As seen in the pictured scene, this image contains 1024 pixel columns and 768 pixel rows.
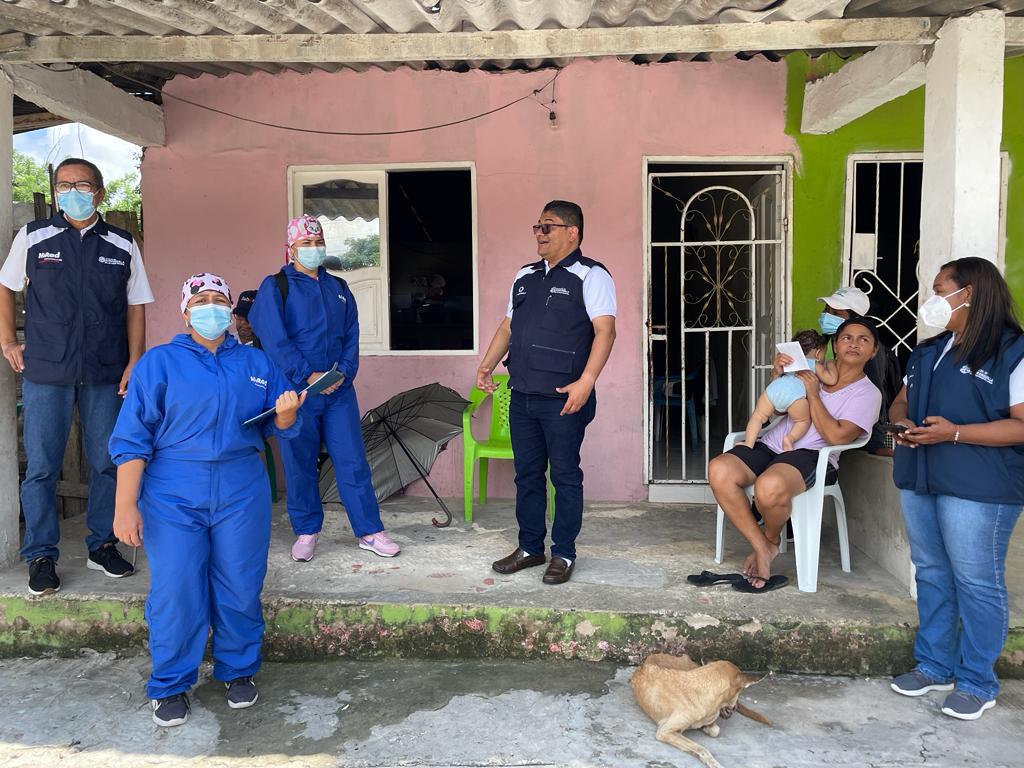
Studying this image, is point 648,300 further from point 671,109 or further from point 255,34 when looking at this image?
point 255,34

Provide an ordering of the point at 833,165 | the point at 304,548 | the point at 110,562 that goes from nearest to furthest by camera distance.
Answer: the point at 110,562, the point at 304,548, the point at 833,165

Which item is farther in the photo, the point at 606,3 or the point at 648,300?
the point at 648,300

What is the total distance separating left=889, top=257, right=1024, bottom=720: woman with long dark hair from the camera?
2764 mm

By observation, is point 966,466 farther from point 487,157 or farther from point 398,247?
point 398,247

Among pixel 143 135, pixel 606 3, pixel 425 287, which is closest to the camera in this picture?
pixel 606 3

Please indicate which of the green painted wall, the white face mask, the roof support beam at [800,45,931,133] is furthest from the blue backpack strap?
the green painted wall

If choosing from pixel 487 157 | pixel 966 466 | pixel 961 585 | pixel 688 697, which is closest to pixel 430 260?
pixel 487 157

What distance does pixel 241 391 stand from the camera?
287cm

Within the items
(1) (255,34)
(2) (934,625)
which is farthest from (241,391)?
(2) (934,625)

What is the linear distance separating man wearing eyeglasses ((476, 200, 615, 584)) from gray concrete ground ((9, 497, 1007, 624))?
0.79 ft

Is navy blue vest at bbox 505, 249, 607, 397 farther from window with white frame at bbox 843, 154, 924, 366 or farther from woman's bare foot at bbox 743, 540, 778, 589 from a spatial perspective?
window with white frame at bbox 843, 154, 924, 366

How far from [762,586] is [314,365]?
2366 millimetres

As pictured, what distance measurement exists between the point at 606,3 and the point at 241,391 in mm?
2200

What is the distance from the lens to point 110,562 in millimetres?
3834
